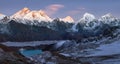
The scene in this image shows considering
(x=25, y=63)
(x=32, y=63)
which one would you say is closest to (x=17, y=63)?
(x=25, y=63)

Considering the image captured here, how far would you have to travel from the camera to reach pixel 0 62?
43375 millimetres

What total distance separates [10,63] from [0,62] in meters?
1.53

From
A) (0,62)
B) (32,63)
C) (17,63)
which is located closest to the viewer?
(0,62)

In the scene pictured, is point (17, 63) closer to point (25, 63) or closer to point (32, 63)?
point (25, 63)

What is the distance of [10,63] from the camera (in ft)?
146

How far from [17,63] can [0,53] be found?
592cm

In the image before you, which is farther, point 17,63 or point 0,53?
point 0,53

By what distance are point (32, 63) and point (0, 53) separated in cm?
461

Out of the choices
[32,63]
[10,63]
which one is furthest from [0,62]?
[32,63]

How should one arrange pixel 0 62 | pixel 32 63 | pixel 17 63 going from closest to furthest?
pixel 0 62 → pixel 17 63 → pixel 32 63

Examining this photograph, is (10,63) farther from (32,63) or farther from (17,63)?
(32,63)

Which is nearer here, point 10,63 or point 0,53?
point 10,63

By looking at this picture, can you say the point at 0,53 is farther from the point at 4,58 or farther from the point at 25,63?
the point at 25,63

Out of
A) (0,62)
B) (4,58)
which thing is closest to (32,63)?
(4,58)
